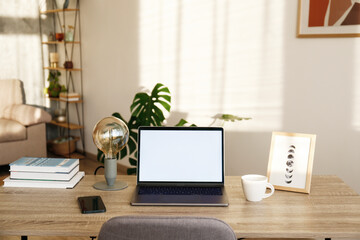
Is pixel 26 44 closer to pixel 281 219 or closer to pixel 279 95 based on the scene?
pixel 279 95

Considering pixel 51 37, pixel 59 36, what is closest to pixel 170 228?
pixel 59 36

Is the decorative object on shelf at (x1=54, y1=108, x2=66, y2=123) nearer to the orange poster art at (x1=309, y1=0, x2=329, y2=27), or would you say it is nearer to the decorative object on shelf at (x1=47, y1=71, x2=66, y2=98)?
the decorative object on shelf at (x1=47, y1=71, x2=66, y2=98)

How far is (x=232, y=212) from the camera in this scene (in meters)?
1.39

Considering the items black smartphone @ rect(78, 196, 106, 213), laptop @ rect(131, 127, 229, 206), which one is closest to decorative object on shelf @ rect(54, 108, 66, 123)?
laptop @ rect(131, 127, 229, 206)

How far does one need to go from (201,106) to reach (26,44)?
2635 millimetres

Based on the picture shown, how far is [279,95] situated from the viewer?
3090 millimetres

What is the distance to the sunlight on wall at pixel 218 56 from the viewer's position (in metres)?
3.10

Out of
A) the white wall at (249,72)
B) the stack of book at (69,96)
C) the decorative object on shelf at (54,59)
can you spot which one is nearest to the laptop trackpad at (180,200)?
the white wall at (249,72)

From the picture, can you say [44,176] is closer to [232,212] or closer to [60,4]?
[232,212]

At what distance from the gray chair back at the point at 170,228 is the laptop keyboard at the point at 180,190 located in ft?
1.94

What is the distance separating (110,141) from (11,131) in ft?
9.29

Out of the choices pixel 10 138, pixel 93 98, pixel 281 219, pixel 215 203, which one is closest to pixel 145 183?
pixel 215 203

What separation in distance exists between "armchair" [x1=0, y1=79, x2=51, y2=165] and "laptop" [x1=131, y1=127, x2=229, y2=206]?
9.47 ft

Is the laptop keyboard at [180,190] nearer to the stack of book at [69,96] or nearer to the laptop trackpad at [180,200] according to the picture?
the laptop trackpad at [180,200]
